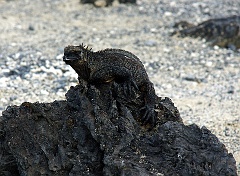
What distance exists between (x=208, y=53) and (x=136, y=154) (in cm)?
1116

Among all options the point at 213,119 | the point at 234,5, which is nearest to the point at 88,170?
the point at 213,119

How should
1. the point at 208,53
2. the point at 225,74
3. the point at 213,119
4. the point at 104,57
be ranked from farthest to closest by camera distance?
1. the point at 208,53
2. the point at 225,74
3. the point at 213,119
4. the point at 104,57

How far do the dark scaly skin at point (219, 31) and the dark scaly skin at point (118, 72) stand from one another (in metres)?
11.1

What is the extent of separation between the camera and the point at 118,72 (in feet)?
21.5

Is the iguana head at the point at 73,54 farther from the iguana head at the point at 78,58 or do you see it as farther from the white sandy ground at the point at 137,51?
the white sandy ground at the point at 137,51

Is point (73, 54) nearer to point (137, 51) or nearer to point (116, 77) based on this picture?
point (116, 77)

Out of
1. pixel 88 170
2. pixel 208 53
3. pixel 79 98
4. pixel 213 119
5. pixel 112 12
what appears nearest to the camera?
pixel 88 170

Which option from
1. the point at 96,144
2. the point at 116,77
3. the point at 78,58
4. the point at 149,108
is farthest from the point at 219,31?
the point at 96,144

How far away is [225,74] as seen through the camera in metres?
14.5

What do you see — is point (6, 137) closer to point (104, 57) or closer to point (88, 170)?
point (88, 170)

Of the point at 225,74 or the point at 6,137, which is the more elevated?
the point at 6,137

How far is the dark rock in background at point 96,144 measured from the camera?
222 inches

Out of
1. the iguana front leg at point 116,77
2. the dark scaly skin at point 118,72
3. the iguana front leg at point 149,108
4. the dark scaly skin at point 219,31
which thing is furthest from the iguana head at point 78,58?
the dark scaly skin at point 219,31

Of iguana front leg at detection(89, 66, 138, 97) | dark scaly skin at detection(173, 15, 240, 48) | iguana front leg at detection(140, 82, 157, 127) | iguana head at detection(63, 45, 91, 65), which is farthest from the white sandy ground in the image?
iguana head at detection(63, 45, 91, 65)
